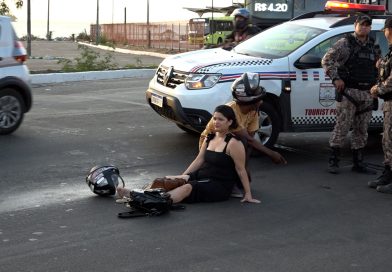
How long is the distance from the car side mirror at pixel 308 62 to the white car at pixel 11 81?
12.7ft

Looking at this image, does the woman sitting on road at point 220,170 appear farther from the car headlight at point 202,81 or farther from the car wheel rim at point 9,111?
the car wheel rim at point 9,111

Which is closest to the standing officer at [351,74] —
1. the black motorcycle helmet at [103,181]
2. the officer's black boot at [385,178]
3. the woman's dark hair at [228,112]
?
the officer's black boot at [385,178]

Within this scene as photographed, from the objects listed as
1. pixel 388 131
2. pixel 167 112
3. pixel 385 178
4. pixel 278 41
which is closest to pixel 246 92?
pixel 388 131

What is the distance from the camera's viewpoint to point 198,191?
6570 mm

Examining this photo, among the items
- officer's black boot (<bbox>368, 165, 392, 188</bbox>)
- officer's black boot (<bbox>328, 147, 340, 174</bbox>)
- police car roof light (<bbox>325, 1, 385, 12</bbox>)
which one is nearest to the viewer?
officer's black boot (<bbox>368, 165, 392, 188</bbox>)

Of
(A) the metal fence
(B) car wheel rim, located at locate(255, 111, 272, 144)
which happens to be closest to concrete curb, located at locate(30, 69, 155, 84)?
(B) car wheel rim, located at locate(255, 111, 272, 144)

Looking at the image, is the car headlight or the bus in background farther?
the bus in background

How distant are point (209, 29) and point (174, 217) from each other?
30.5 m

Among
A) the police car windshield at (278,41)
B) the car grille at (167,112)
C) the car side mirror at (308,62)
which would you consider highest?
the police car windshield at (278,41)

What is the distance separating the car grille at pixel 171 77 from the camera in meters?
8.97

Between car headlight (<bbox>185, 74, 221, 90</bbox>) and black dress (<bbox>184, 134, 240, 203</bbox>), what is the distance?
2.04 metres

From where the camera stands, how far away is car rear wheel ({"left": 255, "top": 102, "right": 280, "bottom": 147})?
28.9ft

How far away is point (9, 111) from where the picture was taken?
9.91 meters

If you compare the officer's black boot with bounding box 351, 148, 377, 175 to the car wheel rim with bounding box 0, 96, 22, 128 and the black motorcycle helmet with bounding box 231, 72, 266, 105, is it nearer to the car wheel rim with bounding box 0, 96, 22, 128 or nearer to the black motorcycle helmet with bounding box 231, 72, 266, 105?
the black motorcycle helmet with bounding box 231, 72, 266, 105
